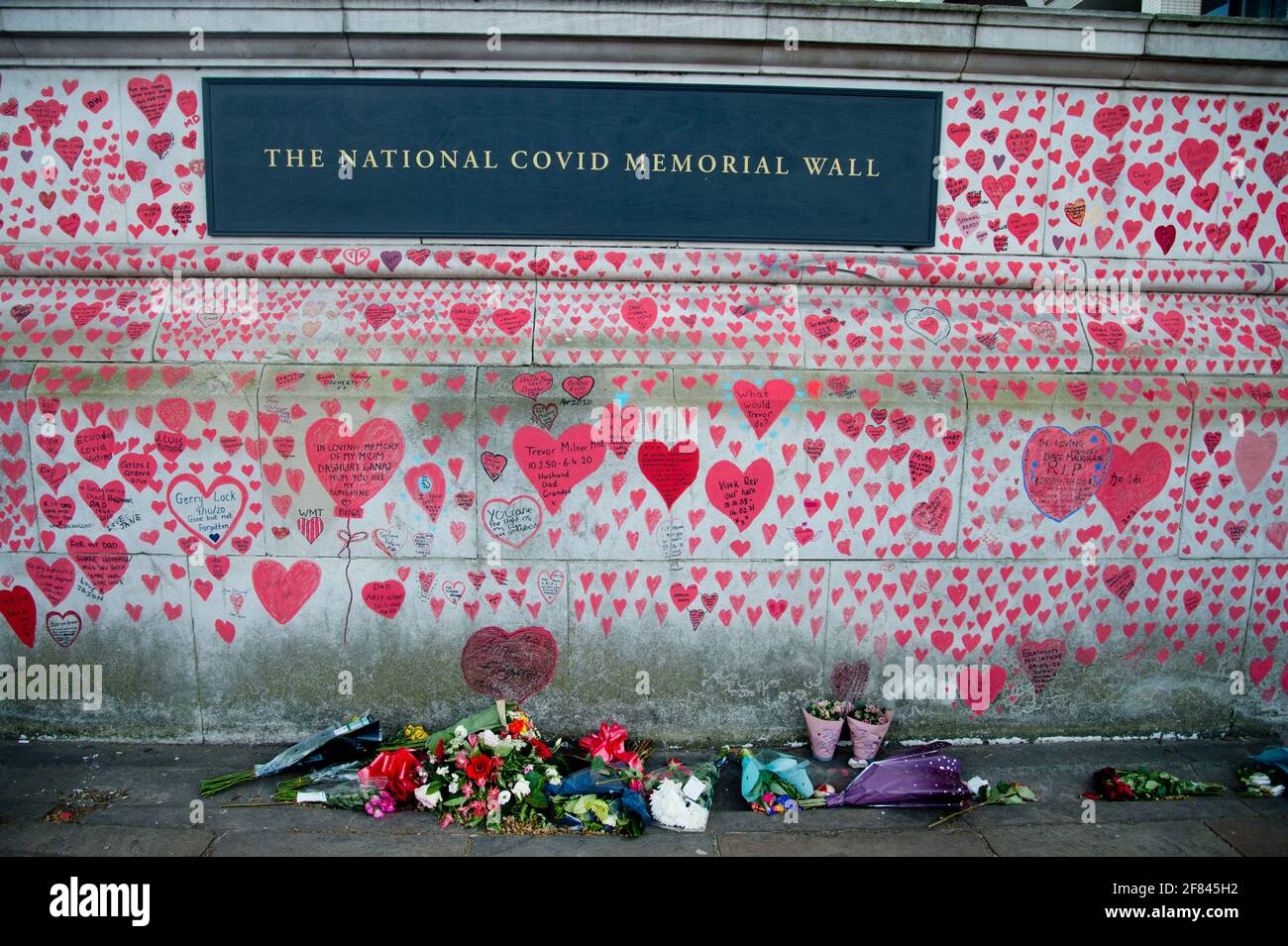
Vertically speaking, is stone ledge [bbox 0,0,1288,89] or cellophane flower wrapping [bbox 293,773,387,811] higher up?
stone ledge [bbox 0,0,1288,89]

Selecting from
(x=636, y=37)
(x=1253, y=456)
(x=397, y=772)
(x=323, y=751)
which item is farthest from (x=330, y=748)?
(x=1253, y=456)

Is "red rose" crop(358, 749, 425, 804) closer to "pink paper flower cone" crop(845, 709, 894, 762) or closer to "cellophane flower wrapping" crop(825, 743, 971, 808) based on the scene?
"cellophane flower wrapping" crop(825, 743, 971, 808)

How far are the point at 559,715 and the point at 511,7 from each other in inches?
184

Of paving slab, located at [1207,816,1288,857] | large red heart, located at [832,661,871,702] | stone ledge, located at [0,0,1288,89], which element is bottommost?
paving slab, located at [1207,816,1288,857]

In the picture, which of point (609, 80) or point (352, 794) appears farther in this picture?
point (609, 80)

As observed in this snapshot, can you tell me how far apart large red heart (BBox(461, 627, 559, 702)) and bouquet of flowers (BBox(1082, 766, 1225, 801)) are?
344 centimetres

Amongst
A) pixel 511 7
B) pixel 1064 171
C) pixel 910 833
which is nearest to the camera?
pixel 910 833

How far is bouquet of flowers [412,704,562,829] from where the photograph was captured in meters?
4.38

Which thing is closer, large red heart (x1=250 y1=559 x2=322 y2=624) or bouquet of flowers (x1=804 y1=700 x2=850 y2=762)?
bouquet of flowers (x1=804 y1=700 x2=850 y2=762)

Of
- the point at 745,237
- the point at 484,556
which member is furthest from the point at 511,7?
the point at 484,556

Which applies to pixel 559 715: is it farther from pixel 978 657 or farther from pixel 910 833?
pixel 978 657

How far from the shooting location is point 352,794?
4527 millimetres

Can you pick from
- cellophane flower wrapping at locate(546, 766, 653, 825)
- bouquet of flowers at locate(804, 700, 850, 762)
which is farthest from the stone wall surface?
cellophane flower wrapping at locate(546, 766, 653, 825)

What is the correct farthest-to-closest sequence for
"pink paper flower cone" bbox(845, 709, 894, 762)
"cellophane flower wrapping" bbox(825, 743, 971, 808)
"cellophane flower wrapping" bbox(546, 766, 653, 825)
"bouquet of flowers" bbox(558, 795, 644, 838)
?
1. "pink paper flower cone" bbox(845, 709, 894, 762)
2. "cellophane flower wrapping" bbox(825, 743, 971, 808)
3. "cellophane flower wrapping" bbox(546, 766, 653, 825)
4. "bouquet of flowers" bbox(558, 795, 644, 838)
